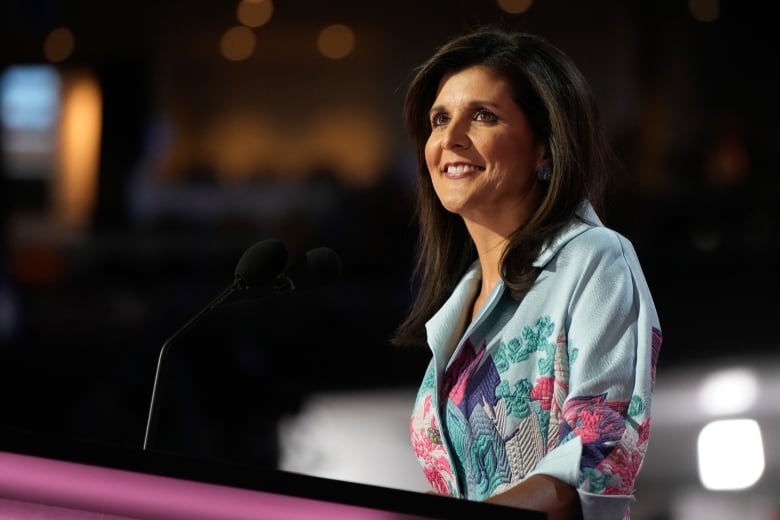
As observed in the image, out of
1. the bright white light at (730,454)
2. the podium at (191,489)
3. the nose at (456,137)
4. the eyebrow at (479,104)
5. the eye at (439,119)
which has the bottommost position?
the bright white light at (730,454)

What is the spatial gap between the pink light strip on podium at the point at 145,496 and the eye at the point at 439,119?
25.6 inches

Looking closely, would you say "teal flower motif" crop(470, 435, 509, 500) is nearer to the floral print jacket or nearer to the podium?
the floral print jacket

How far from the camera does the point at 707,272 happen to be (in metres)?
6.55

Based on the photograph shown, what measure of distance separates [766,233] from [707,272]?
39cm

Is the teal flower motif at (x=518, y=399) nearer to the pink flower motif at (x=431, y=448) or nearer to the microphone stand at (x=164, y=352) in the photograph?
the pink flower motif at (x=431, y=448)

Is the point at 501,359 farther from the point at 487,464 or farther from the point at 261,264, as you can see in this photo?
the point at 261,264

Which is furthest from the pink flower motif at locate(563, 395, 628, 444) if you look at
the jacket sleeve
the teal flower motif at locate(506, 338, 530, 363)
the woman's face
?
the woman's face

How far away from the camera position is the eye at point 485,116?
1.50 m

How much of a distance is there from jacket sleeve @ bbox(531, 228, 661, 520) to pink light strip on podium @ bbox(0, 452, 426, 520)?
0.99 ft

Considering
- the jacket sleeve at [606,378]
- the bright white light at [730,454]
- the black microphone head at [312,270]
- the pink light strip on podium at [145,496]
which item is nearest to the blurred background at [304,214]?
the bright white light at [730,454]

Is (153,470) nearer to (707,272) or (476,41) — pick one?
(476,41)

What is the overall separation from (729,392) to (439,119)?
498 centimetres

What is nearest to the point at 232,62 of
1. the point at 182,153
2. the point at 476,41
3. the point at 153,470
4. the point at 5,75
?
the point at 182,153

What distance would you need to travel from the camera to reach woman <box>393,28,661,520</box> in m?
1.31
